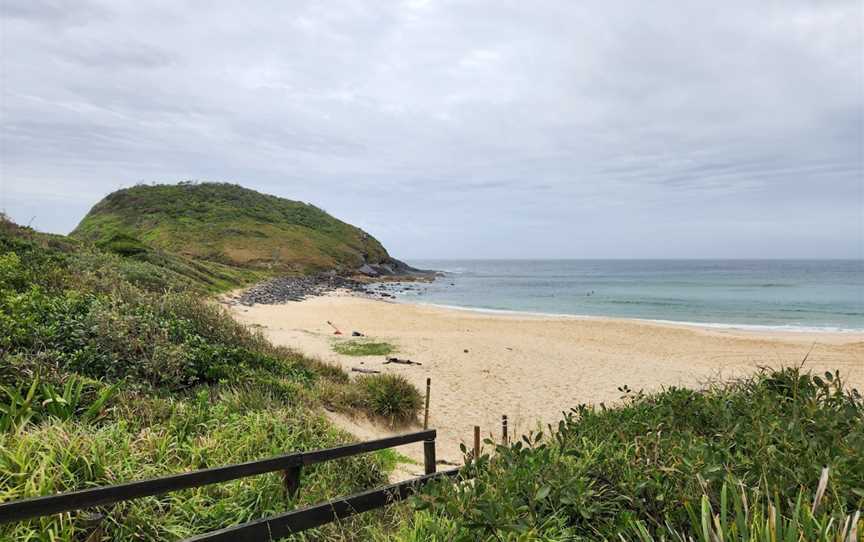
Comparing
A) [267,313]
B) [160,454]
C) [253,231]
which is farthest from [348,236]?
[160,454]

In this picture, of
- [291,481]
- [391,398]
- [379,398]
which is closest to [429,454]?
[291,481]

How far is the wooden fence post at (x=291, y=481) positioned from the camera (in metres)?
3.92

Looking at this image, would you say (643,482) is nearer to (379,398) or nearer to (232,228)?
(379,398)

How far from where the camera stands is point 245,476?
11.3 ft

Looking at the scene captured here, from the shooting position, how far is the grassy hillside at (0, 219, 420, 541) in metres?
3.69

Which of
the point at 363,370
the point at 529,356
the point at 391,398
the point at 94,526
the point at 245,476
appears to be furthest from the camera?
the point at 529,356

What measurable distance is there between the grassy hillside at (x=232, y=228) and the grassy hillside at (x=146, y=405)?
168ft

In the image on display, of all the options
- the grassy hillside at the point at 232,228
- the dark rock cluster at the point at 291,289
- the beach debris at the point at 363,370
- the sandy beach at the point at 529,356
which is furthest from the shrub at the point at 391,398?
the grassy hillside at the point at 232,228

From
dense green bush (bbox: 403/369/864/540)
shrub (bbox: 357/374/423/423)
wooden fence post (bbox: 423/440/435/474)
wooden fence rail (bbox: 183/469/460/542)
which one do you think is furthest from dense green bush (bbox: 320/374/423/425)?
dense green bush (bbox: 403/369/864/540)

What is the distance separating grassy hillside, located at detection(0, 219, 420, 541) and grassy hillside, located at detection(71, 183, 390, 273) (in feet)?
168

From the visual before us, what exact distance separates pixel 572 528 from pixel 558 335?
2333cm

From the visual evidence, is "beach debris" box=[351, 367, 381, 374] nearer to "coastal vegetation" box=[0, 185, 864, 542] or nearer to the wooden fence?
"coastal vegetation" box=[0, 185, 864, 542]

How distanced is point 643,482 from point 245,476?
2.64 m

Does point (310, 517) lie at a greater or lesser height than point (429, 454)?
greater
